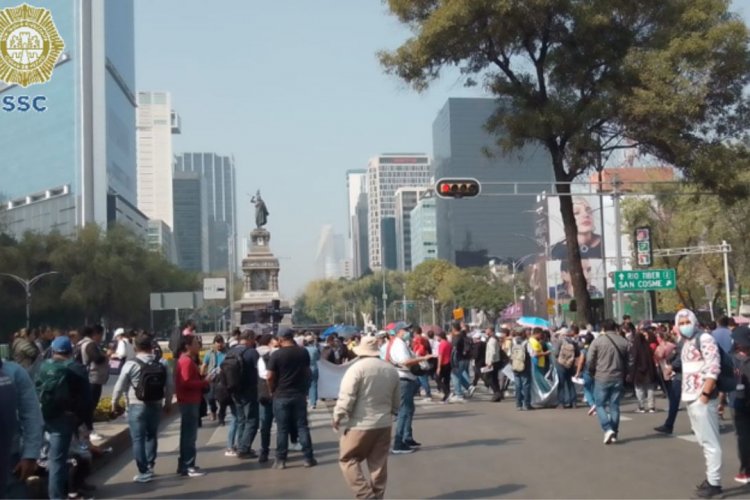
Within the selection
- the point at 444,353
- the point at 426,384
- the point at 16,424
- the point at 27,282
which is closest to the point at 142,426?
the point at 16,424

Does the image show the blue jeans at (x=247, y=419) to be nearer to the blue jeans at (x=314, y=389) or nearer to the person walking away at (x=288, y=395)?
the person walking away at (x=288, y=395)

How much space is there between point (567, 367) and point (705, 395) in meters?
9.94

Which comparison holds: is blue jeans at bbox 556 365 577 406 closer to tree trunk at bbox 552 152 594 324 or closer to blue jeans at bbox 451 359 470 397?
blue jeans at bbox 451 359 470 397

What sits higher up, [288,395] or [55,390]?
[55,390]

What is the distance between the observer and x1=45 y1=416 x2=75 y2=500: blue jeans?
381 inches

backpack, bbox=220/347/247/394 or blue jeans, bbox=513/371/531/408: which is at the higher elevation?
backpack, bbox=220/347/247/394

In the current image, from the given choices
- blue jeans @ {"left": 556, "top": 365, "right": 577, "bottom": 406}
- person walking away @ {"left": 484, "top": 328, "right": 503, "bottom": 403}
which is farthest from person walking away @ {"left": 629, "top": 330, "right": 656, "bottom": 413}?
person walking away @ {"left": 484, "top": 328, "right": 503, "bottom": 403}

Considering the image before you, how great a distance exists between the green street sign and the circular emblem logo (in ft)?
74.7

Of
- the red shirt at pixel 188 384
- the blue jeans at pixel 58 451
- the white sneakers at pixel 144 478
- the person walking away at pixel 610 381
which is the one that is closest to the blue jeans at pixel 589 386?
the person walking away at pixel 610 381

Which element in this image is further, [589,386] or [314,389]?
[314,389]

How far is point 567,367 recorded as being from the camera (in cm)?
1925

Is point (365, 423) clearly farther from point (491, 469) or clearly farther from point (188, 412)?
point (188, 412)

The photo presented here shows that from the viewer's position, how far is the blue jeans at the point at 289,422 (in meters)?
12.1

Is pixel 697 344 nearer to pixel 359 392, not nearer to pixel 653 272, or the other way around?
pixel 359 392
